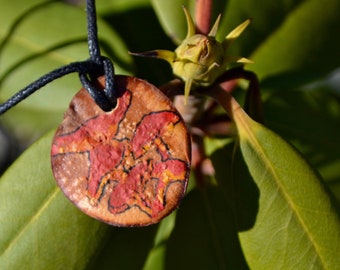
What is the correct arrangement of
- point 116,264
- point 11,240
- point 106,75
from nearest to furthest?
point 106,75 → point 11,240 → point 116,264

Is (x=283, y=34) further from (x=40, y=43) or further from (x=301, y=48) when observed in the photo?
(x=40, y=43)

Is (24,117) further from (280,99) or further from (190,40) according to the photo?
(190,40)

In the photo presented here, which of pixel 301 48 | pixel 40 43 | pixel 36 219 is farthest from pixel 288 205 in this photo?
pixel 40 43

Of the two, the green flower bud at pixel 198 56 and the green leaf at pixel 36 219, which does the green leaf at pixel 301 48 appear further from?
the green leaf at pixel 36 219

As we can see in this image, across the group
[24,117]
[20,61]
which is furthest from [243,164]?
[24,117]

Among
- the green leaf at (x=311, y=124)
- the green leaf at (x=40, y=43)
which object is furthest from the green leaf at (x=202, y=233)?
the green leaf at (x=40, y=43)
